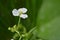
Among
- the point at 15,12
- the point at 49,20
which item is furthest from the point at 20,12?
the point at 49,20

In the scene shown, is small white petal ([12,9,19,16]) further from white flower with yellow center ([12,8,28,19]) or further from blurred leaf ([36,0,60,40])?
blurred leaf ([36,0,60,40])

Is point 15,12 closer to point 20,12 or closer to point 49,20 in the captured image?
point 20,12

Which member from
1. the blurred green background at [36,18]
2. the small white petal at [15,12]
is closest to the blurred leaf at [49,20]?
the blurred green background at [36,18]

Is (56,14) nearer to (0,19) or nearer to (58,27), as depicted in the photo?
(58,27)

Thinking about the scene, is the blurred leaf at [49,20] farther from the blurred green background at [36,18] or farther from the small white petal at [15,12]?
the small white petal at [15,12]

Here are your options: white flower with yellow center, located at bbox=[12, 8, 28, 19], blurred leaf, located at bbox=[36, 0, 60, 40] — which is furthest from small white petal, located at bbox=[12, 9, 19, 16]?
blurred leaf, located at bbox=[36, 0, 60, 40]

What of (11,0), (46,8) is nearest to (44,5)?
(46,8)

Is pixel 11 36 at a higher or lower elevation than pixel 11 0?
lower

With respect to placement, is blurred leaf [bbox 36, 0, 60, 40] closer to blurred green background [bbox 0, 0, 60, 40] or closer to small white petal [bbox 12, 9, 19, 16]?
blurred green background [bbox 0, 0, 60, 40]
